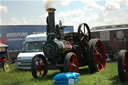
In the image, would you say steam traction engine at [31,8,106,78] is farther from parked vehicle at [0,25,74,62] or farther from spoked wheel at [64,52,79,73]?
parked vehicle at [0,25,74,62]

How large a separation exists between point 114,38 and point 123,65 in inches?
419

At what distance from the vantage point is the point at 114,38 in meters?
16.5

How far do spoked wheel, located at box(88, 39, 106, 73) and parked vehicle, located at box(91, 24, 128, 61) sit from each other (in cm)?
676

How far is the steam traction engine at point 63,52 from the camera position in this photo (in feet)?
25.5

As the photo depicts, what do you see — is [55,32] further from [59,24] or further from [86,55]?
[86,55]

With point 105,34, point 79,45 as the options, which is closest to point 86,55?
point 79,45

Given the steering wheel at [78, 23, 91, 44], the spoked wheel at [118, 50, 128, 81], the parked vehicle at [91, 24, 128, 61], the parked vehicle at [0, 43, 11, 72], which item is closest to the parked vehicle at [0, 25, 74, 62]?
the parked vehicle at [0, 43, 11, 72]

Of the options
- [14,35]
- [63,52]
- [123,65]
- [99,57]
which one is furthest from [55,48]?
[14,35]

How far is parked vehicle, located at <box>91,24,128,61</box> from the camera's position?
16016 millimetres

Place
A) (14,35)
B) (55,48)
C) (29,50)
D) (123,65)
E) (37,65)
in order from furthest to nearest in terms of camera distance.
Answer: (14,35) < (29,50) < (37,65) < (55,48) < (123,65)

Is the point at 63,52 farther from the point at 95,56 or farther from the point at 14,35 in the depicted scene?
the point at 14,35

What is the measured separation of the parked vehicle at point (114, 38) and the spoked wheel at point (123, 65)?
9.55m

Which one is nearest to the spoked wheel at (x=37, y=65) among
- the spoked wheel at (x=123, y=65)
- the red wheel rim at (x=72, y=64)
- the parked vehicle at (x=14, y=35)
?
the red wheel rim at (x=72, y=64)

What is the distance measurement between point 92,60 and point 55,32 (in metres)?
1.90
